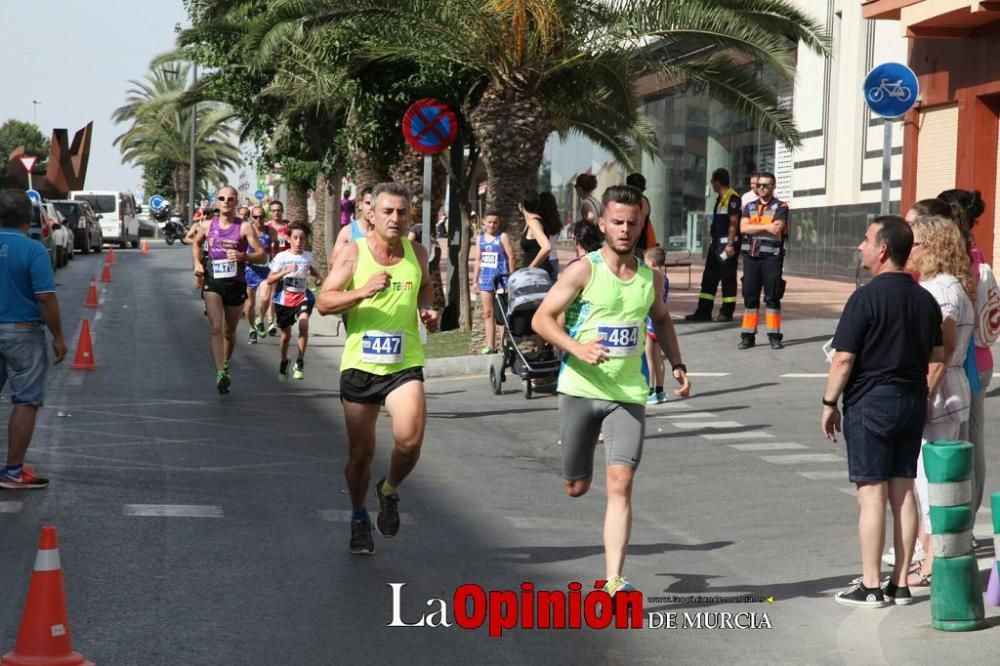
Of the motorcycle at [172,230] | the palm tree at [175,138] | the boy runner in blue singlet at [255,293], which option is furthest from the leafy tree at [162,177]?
the boy runner in blue singlet at [255,293]

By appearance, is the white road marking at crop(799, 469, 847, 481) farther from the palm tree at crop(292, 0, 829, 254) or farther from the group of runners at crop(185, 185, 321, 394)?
the palm tree at crop(292, 0, 829, 254)

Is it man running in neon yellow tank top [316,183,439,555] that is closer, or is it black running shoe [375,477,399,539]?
man running in neon yellow tank top [316,183,439,555]

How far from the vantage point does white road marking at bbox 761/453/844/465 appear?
11797 millimetres

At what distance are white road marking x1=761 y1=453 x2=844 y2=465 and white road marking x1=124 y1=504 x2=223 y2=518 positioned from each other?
4.50 m

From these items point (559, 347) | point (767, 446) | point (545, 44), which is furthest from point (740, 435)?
point (545, 44)

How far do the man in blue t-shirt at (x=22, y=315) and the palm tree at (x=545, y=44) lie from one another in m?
9.18

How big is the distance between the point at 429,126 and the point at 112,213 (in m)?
47.6

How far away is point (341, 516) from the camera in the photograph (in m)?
9.16

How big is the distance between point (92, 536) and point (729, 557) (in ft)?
10.9

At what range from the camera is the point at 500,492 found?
10289mm

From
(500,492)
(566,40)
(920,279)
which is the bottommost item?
(500,492)

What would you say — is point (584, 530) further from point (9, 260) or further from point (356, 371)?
point (9, 260)

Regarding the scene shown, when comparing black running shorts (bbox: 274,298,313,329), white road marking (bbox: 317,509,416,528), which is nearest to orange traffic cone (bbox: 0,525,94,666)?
white road marking (bbox: 317,509,416,528)

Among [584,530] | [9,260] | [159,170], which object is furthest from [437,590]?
[159,170]
